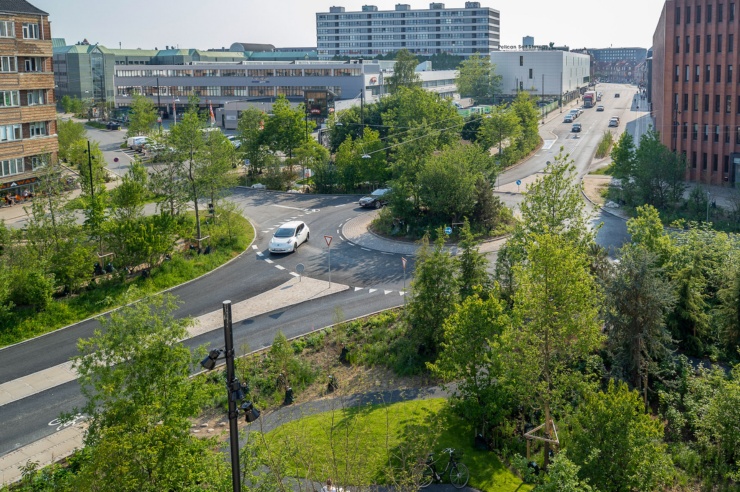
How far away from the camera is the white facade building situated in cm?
13188

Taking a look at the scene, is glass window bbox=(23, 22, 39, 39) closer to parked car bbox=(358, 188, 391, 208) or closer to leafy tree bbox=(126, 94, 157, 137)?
parked car bbox=(358, 188, 391, 208)

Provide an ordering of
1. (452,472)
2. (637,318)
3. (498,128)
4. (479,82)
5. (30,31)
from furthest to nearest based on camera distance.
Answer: (479,82), (498,128), (30,31), (637,318), (452,472)

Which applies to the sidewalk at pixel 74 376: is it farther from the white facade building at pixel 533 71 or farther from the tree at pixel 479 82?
the white facade building at pixel 533 71

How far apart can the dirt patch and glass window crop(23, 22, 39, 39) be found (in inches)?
1536

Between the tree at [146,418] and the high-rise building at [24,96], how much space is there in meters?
35.3

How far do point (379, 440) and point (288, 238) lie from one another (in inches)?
825

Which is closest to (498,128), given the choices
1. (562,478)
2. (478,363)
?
(478,363)

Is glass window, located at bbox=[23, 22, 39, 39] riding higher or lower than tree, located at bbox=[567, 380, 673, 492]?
higher

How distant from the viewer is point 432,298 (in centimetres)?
2638

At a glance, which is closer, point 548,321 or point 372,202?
point 548,321

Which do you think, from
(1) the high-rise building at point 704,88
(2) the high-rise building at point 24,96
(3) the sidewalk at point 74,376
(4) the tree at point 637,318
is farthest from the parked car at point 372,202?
(4) the tree at point 637,318

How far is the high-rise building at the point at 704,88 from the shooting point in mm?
56594

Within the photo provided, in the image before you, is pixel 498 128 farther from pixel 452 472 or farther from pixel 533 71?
pixel 533 71

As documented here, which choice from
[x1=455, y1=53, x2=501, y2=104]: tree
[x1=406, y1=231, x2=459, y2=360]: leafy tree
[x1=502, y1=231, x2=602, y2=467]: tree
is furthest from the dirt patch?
[x1=455, y1=53, x2=501, y2=104]: tree
